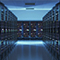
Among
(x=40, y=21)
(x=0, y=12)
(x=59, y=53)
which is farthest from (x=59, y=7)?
(x=40, y=21)

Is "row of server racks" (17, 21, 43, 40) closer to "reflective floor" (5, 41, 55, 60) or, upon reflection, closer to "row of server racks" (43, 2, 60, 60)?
"reflective floor" (5, 41, 55, 60)

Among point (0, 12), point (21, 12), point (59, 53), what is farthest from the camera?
point (21, 12)

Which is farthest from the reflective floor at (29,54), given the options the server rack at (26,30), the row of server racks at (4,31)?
the server rack at (26,30)

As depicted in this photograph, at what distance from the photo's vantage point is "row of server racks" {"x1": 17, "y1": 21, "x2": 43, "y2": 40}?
1282 centimetres

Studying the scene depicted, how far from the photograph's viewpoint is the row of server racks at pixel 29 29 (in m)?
12.8

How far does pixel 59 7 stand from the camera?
4719 millimetres

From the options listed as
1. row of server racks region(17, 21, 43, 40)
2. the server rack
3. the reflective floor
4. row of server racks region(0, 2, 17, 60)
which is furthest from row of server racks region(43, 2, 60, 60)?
the server rack

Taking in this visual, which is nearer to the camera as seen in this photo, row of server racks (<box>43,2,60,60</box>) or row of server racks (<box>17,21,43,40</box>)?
row of server racks (<box>43,2,60,60</box>)

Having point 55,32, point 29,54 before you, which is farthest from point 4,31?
point 55,32

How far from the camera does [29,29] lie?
12.9 m

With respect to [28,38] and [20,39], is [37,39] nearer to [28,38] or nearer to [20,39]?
[28,38]

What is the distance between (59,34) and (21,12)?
28.7 ft

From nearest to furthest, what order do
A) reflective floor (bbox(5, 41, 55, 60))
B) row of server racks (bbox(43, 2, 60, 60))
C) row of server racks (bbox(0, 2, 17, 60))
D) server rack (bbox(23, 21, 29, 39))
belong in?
row of server racks (bbox(43, 2, 60, 60)), row of server racks (bbox(0, 2, 17, 60)), reflective floor (bbox(5, 41, 55, 60)), server rack (bbox(23, 21, 29, 39))

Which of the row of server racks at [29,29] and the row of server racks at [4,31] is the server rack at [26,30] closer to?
the row of server racks at [29,29]
